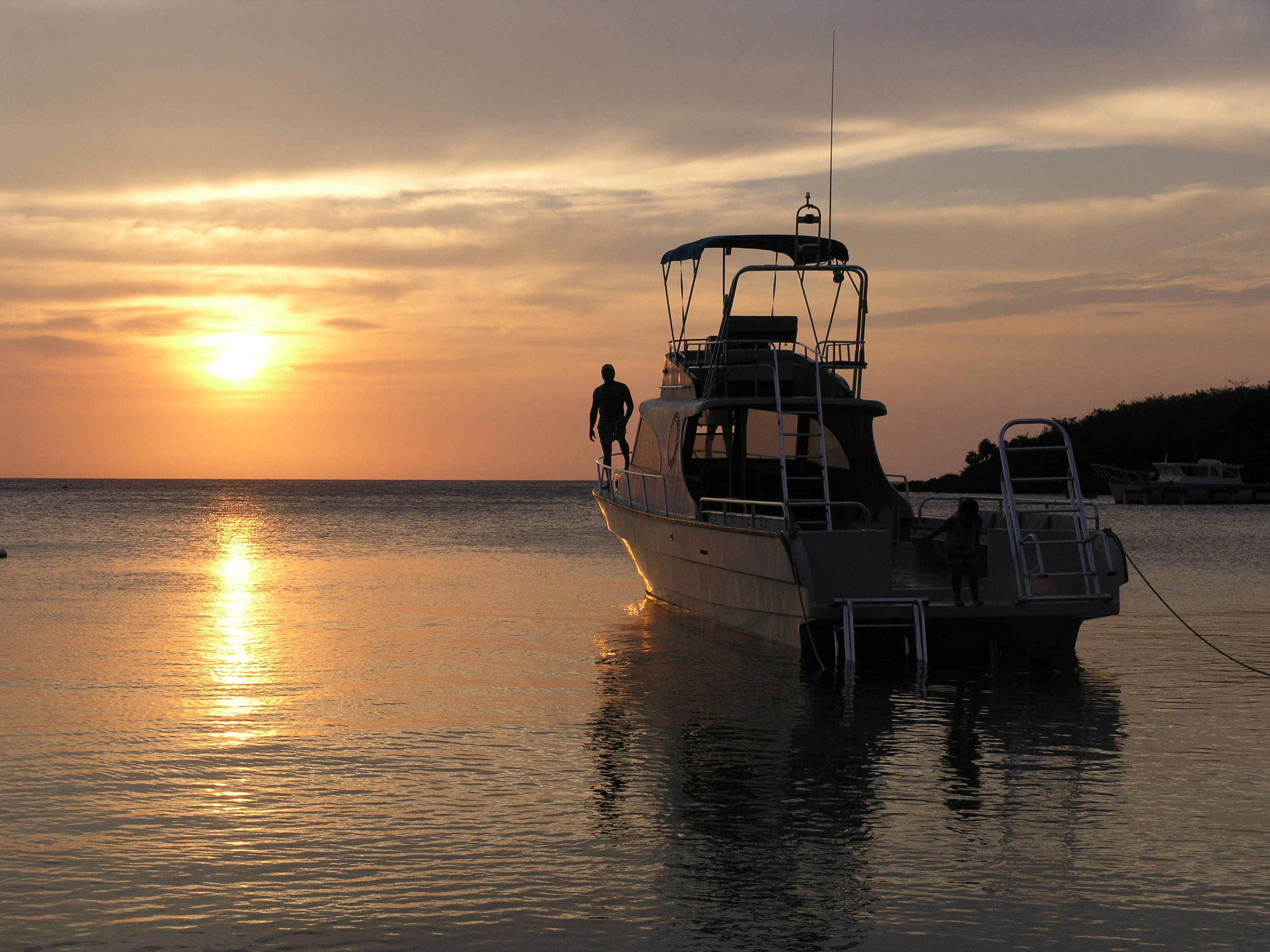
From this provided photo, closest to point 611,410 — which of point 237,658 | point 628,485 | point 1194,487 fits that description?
point 628,485

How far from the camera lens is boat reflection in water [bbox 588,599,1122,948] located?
19.0 feet

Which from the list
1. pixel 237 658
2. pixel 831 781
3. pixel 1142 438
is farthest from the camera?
pixel 1142 438

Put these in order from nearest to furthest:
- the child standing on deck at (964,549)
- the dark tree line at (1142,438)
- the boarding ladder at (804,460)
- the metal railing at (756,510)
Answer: the metal railing at (756,510), the child standing on deck at (964,549), the boarding ladder at (804,460), the dark tree line at (1142,438)

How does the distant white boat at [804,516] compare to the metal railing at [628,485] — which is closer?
the distant white boat at [804,516]

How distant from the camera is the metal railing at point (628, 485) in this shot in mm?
16969

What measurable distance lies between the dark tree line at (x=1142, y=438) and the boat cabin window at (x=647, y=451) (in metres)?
83.7

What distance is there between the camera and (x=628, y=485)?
18.9 meters

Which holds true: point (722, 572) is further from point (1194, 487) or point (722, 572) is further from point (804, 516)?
point (1194, 487)

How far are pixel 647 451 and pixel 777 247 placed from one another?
3.62 metres

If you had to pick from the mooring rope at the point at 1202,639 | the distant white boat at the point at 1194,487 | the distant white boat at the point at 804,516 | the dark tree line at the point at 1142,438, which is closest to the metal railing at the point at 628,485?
the distant white boat at the point at 804,516

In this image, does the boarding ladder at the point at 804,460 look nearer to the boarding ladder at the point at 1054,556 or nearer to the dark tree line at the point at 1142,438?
the boarding ladder at the point at 1054,556

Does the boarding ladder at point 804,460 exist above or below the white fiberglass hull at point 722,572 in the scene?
above

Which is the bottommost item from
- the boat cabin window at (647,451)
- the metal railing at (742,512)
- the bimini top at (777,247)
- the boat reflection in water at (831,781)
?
the boat reflection in water at (831,781)

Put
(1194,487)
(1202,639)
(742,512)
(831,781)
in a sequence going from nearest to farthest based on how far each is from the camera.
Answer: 1. (831,781)
2. (1202,639)
3. (742,512)
4. (1194,487)
